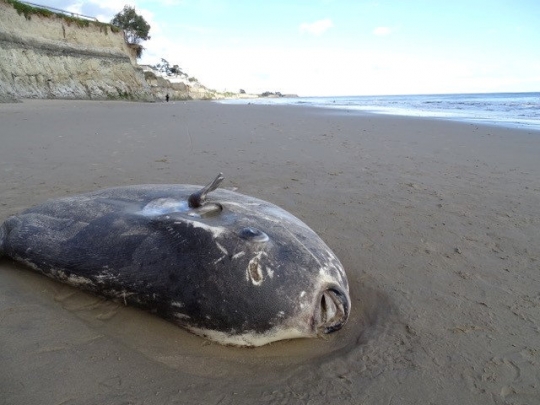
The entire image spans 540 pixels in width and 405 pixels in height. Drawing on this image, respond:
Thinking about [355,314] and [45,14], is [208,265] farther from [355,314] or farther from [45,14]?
[45,14]

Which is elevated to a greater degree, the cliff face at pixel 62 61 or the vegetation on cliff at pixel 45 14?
the vegetation on cliff at pixel 45 14

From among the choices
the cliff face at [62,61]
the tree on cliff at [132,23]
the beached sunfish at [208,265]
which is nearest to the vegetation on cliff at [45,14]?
the cliff face at [62,61]

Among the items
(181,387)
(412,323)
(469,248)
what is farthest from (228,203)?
(469,248)

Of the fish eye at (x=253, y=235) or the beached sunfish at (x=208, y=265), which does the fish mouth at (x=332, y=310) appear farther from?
the fish eye at (x=253, y=235)

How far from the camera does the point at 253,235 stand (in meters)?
2.31

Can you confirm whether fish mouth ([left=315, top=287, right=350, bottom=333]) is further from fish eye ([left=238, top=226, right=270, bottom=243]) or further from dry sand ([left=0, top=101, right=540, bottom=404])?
fish eye ([left=238, top=226, right=270, bottom=243])

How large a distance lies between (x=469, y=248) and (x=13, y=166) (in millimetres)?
5986

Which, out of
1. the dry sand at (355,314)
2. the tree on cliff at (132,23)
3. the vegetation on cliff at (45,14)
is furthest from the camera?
the tree on cliff at (132,23)

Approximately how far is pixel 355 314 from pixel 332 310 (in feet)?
1.25

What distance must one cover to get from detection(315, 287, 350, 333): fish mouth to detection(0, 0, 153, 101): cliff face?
18167mm

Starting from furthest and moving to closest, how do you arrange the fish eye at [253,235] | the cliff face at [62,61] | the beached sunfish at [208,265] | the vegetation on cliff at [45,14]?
the vegetation on cliff at [45,14]
the cliff face at [62,61]
the fish eye at [253,235]
the beached sunfish at [208,265]

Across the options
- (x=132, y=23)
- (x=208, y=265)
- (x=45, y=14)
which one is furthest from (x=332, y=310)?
(x=132, y=23)

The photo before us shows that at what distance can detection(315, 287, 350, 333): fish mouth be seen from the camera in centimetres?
232

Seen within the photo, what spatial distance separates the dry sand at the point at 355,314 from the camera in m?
2.00
